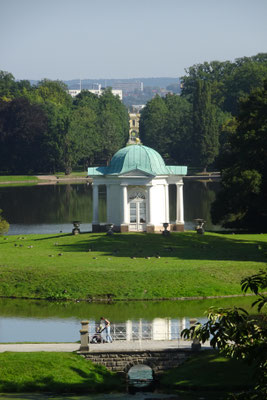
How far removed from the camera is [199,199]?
140 metres

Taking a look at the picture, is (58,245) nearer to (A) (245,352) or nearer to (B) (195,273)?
(B) (195,273)

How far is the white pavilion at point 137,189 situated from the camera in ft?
263

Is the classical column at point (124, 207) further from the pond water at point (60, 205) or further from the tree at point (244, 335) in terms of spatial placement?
the tree at point (244, 335)

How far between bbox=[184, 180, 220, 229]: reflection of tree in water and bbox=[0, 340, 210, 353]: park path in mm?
51273

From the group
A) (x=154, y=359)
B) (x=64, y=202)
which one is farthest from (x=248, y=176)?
(x=64, y=202)

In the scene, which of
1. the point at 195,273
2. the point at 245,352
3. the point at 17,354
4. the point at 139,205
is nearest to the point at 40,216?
the point at 139,205

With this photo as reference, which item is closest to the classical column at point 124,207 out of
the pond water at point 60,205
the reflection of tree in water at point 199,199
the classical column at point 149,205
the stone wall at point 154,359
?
the classical column at point 149,205

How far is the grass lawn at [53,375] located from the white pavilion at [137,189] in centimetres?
3375

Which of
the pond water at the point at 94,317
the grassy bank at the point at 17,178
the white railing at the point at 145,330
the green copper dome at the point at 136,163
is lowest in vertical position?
the grassy bank at the point at 17,178

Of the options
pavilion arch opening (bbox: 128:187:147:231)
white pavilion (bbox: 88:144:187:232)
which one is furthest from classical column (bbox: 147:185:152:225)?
pavilion arch opening (bbox: 128:187:147:231)

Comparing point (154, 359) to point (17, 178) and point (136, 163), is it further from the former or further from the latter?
point (17, 178)

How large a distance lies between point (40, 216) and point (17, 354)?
240 ft

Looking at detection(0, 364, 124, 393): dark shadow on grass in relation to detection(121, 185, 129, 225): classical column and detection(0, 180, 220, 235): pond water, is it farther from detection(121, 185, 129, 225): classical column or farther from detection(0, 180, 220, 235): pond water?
detection(0, 180, 220, 235): pond water

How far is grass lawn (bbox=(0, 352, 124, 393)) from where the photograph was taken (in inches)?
1768
